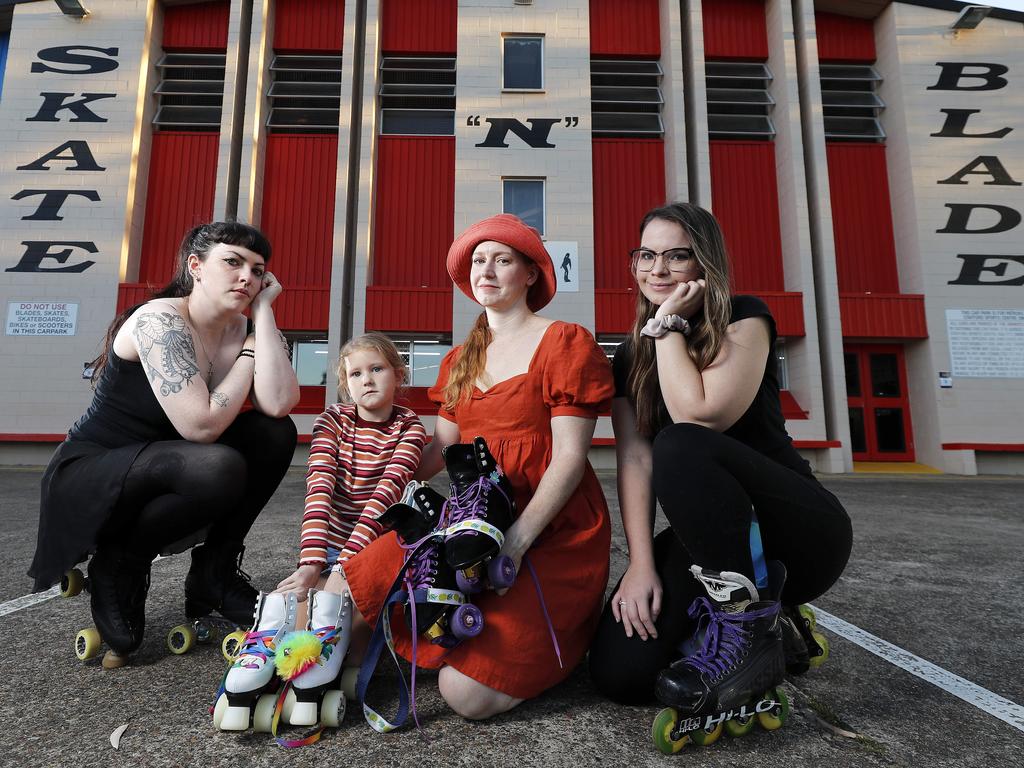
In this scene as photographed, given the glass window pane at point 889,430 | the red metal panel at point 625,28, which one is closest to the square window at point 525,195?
the red metal panel at point 625,28

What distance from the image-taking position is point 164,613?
2.25m

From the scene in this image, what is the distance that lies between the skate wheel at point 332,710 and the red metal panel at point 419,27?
45.4ft

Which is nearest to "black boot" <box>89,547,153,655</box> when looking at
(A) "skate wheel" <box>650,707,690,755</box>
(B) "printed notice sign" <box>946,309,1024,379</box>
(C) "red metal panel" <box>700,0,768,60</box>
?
(A) "skate wheel" <box>650,707,690,755</box>

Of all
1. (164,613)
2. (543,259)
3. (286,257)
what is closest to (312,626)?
(164,613)

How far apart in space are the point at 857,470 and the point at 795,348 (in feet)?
9.42

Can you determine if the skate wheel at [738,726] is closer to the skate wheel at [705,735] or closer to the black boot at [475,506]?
the skate wheel at [705,735]

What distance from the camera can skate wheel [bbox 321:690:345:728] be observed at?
4.48 ft

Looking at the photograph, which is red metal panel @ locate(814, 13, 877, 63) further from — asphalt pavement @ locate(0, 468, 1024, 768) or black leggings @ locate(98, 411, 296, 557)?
black leggings @ locate(98, 411, 296, 557)

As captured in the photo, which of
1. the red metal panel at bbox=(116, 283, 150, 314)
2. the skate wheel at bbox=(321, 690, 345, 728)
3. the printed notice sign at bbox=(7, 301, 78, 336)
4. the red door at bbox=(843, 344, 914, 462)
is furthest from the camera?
the red door at bbox=(843, 344, 914, 462)

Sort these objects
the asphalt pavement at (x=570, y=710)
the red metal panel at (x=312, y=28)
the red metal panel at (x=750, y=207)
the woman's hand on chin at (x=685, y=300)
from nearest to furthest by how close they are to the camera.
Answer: the asphalt pavement at (x=570, y=710) < the woman's hand on chin at (x=685, y=300) < the red metal panel at (x=750, y=207) < the red metal panel at (x=312, y=28)

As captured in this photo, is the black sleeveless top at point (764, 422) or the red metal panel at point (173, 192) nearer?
the black sleeveless top at point (764, 422)

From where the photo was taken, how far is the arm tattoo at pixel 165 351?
5.96 ft

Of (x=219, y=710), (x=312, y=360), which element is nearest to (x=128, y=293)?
(x=312, y=360)

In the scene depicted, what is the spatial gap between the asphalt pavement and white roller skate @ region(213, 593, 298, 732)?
0.15ft
